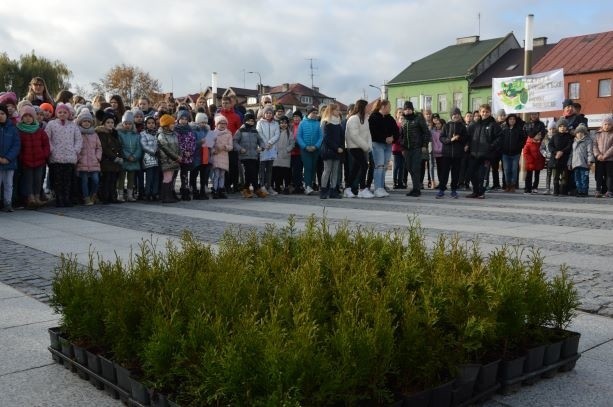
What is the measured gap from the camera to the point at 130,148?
43.7 ft

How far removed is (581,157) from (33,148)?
1191 cm

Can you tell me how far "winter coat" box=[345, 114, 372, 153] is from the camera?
46.5 feet

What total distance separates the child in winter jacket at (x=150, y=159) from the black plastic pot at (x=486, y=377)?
11.1 metres

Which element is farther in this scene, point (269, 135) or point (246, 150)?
point (269, 135)

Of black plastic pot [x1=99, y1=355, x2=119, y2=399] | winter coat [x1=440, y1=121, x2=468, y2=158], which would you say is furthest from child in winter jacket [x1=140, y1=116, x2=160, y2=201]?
black plastic pot [x1=99, y1=355, x2=119, y2=399]

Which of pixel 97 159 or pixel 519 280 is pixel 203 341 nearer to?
pixel 519 280

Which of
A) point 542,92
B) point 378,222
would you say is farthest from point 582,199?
point 378,222

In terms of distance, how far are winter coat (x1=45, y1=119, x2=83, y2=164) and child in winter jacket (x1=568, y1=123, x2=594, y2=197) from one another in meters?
11.0

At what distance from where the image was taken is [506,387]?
128 inches

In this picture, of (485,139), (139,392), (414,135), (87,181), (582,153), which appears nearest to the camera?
(139,392)

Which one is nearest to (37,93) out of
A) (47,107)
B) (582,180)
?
(47,107)

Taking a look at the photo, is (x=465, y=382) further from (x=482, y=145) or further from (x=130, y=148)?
(x=482, y=145)

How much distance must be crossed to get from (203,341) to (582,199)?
1336 cm

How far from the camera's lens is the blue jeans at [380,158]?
48.8 ft
